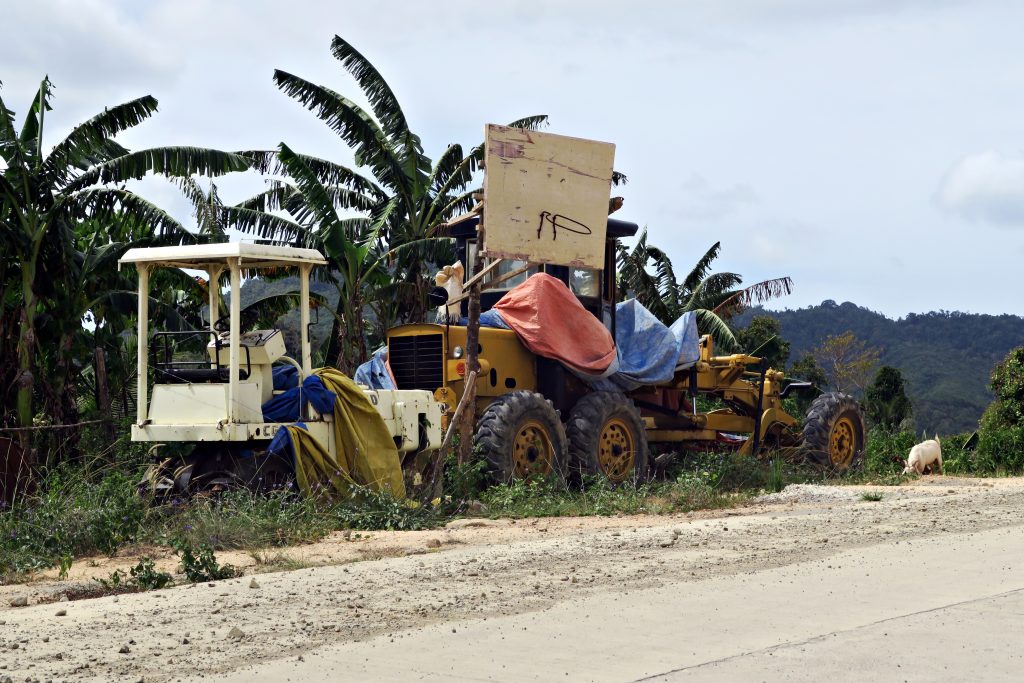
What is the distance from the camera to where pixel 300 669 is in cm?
666

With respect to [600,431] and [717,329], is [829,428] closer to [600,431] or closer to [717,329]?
[600,431]

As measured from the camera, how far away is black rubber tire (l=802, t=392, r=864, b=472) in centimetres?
1980

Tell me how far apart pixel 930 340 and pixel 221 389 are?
93741 mm

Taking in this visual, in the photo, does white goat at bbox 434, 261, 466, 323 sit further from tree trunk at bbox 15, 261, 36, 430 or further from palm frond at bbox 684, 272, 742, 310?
palm frond at bbox 684, 272, 742, 310

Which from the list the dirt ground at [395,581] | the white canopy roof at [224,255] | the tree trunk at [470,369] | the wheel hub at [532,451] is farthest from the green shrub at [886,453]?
the white canopy roof at [224,255]

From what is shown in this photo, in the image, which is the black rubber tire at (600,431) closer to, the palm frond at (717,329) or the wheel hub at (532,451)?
the wheel hub at (532,451)

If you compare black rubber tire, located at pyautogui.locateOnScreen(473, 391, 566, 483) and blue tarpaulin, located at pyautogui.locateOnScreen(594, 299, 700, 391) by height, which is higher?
blue tarpaulin, located at pyautogui.locateOnScreen(594, 299, 700, 391)

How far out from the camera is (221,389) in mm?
12492

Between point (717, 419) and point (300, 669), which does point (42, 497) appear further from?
point (717, 419)

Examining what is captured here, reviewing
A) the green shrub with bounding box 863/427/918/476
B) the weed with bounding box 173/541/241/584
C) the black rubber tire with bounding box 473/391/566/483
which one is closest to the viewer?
the weed with bounding box 173/541/241/584

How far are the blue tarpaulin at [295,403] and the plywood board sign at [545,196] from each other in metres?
2.90

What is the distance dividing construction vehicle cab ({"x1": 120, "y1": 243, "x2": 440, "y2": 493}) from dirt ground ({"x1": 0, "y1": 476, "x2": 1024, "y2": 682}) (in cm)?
149

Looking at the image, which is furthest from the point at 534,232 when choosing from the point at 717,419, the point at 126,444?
the point at 126,444

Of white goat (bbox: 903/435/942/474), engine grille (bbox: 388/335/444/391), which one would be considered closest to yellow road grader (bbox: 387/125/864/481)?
engine grille (bbox: 388/335/444/391)
